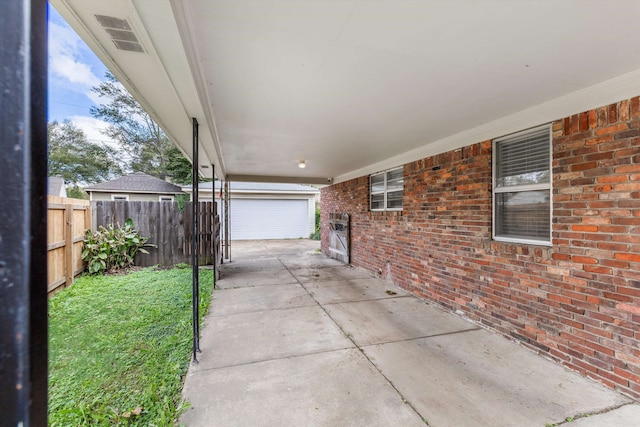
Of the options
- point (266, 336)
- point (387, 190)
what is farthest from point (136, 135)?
point (266, 336)

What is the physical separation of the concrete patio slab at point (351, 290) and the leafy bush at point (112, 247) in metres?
4.60

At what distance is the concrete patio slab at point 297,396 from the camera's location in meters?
2.16

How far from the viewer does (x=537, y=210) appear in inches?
131

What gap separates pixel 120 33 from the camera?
1740 mm

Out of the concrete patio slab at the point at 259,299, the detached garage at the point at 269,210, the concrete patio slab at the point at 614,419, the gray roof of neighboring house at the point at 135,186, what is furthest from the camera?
the detached garage at the point at 269,210

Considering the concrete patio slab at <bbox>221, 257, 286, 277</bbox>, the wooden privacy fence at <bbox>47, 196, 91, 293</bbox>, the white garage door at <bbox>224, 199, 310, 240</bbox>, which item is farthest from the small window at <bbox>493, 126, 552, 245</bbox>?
the white garage door at <bbox>224, 199, 310, 240</bbox>

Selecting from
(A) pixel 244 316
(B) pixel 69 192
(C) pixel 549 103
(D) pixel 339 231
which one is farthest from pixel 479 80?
(B) pixel 69 192

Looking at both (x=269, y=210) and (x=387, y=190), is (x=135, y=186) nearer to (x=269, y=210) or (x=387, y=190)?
(x=269, y=210)

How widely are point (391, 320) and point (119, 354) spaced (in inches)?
128

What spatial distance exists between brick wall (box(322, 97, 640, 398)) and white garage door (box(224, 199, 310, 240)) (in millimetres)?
11020

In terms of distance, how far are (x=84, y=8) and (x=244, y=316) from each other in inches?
146

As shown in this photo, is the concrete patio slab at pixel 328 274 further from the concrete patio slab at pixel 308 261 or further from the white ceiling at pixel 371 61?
the white ceiling at pixel 371 61

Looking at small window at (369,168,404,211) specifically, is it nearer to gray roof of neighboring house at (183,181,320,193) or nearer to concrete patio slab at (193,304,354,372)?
concrete patio slab at (193,304,354,372)

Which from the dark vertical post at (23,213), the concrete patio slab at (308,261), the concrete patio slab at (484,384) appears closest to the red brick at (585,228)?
the concrete patio slab at (484,384)
